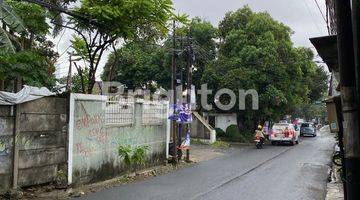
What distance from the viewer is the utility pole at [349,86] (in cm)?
400

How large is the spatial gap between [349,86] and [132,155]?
1292 centimetres

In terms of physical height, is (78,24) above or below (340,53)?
above

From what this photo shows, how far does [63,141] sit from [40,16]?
18.1 ft

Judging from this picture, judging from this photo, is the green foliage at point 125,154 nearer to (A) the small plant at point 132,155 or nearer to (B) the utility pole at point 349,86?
(A) the small plant at point 132,155

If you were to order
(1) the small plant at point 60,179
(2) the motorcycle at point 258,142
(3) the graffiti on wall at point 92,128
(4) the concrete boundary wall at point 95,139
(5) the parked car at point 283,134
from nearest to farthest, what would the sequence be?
(1) the small plant at point 60,179, (4) the concrete boundary wall at point 95,139, (3) the graffiti on wall at point 92,128, (2) the motorcycle at point 258,142, (5) the parked car at point 283,134

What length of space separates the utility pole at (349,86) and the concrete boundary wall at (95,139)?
9756 mm

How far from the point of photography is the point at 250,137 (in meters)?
38.9

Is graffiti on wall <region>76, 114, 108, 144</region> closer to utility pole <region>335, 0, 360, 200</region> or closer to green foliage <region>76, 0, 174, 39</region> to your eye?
green foliage <region>76, 0, 174, 39</region>

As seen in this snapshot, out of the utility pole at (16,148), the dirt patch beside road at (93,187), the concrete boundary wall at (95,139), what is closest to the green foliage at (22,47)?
the utility pole at (16,148)

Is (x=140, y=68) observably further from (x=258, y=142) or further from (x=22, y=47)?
(x=22, y=47)

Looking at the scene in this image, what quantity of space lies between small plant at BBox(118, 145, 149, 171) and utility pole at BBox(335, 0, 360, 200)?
12.2 metres

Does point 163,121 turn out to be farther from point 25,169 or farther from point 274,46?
point 274,46

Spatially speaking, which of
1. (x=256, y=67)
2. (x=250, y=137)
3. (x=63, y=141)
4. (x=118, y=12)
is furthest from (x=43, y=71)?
(x=250, y=137)

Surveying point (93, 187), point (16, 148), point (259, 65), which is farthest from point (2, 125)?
point (259, 65)
